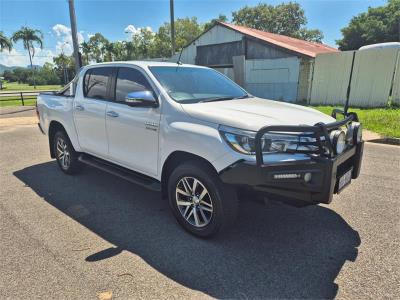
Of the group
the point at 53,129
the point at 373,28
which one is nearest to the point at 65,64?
the point at 373,28

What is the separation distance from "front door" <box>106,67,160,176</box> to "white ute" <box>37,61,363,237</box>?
0.5 inches

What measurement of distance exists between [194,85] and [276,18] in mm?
56341

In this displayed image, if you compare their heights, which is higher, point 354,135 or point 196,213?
point 354,135

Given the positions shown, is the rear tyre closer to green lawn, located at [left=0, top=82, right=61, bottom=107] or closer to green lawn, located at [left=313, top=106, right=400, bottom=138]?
green lawn, located at [left=313, top=106, right=400, bottom=138]

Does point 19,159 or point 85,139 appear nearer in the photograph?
point 85,139

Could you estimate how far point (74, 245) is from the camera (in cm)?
332

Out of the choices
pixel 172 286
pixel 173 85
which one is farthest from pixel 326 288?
pixel 173 85

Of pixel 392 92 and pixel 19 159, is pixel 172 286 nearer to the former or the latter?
pixel 19 159

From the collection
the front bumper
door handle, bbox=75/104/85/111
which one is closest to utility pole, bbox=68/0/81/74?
door handle, bbox=75/104/85/111

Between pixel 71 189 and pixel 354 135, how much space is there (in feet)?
13.1

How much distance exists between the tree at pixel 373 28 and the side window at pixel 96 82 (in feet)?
123

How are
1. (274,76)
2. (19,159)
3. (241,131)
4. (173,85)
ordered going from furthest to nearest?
(274,76) < (19,159) < (173,85) < (241,131)

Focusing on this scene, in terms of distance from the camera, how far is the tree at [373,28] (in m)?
34.2

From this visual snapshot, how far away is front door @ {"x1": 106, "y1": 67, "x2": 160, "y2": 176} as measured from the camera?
3717mm
